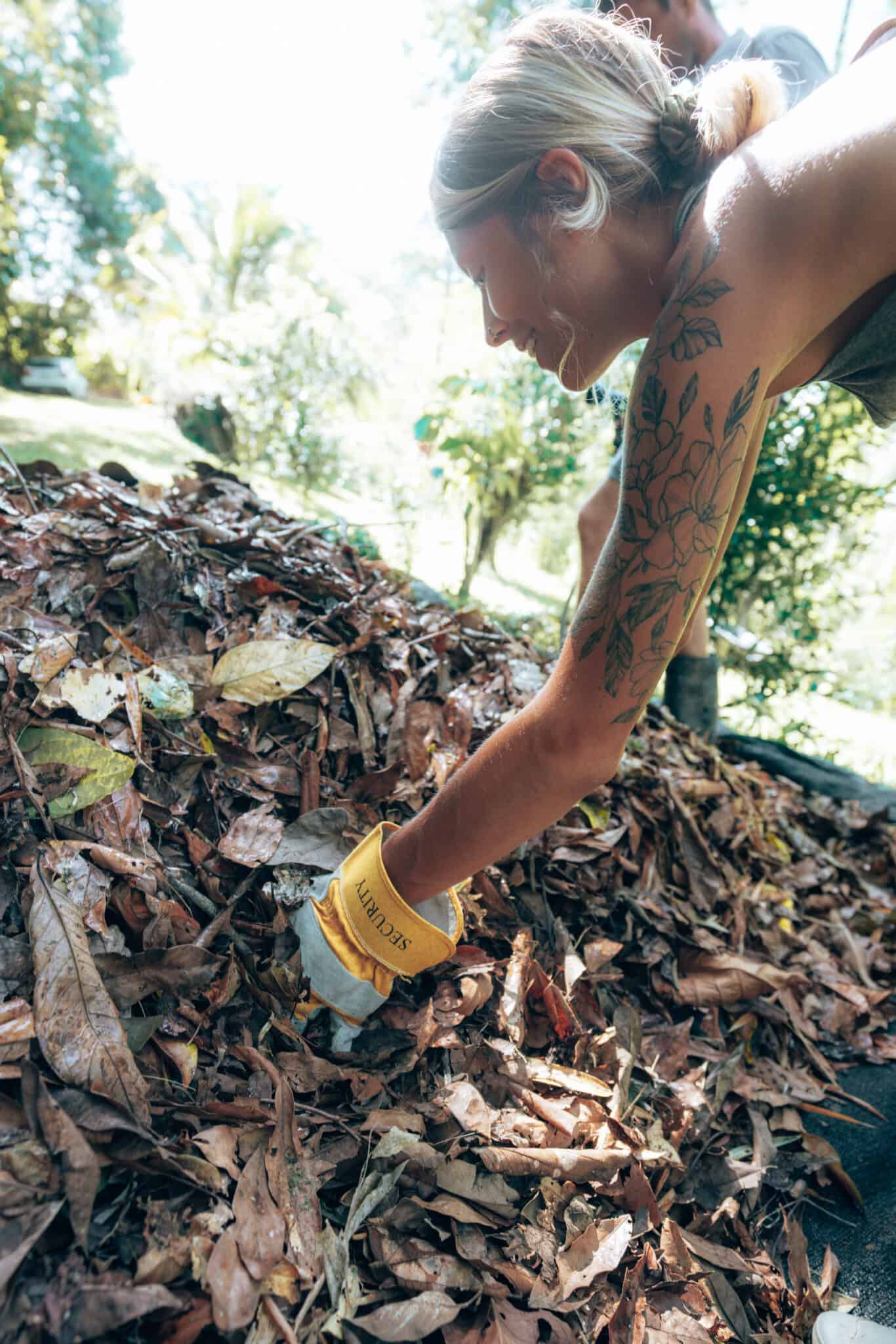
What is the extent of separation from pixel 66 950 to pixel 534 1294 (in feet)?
2.65

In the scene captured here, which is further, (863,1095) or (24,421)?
(24,421)

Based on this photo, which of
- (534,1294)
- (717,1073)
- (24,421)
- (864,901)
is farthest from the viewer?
(24,421)

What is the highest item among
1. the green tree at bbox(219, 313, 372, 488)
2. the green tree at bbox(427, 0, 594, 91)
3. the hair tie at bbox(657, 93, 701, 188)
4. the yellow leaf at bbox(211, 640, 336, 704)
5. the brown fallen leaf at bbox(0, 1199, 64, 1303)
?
the green tree at bbox(427, 0, 594, 91)

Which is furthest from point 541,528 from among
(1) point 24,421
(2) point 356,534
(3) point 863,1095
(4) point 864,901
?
(3) point 863,1095

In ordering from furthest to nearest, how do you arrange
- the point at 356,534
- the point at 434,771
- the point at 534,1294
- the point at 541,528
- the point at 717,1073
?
the point at 541,528 → the point at 356,534 → the point at 434,771 → the point at 717,1073 → the point at 534,1294

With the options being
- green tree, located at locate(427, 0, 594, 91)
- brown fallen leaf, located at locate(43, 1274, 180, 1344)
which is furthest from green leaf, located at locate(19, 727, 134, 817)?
green tree, located at locate(427, 0, 594, 91)

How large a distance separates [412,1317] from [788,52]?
3.54 meters

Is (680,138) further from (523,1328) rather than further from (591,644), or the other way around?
(523,1328)

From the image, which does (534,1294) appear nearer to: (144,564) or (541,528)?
(144,564)

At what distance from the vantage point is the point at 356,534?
3.05m

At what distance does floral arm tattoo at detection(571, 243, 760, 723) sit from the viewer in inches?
39.8

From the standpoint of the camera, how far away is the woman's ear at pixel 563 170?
120 cm

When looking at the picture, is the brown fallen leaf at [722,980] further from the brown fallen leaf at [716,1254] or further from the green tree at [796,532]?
the green tree at [796,532]

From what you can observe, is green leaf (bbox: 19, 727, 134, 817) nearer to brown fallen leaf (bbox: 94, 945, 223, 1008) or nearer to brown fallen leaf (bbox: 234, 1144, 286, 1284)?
brown fallen leaf (bbox: 94, 945, 223, 1008)
